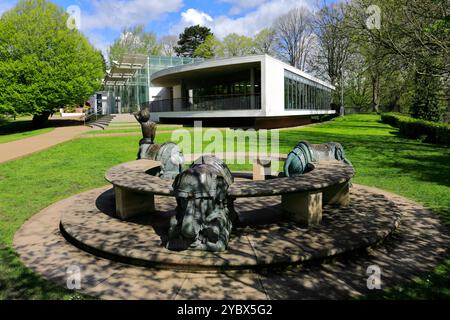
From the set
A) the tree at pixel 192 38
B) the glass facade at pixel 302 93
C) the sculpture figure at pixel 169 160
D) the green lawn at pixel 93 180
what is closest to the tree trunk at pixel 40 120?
the green lawn at pixel 93 180

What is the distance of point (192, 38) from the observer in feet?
205

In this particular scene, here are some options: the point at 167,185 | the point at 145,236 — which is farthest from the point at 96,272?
the point at 167,185

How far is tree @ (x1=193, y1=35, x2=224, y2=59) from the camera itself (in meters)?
57.2

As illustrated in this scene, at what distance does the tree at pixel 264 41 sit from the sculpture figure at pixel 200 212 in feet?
182

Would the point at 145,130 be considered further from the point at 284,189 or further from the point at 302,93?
the point at 302,93

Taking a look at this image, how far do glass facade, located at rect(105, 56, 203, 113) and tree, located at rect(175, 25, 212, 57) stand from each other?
19.9 meters

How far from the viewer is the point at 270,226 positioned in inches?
208

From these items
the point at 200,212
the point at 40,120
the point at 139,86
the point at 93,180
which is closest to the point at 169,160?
the point at 200,212

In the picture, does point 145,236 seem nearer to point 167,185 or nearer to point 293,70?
point 167,185

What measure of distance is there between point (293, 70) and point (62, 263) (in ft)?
82.1

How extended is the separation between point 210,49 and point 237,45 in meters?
4.86

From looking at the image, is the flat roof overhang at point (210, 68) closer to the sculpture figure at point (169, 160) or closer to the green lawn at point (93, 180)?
the green lawn at point (93, 180)

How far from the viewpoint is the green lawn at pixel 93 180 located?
12.6 feet

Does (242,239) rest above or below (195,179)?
below
